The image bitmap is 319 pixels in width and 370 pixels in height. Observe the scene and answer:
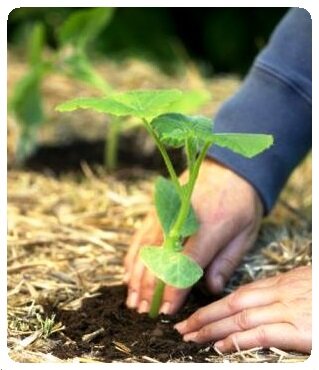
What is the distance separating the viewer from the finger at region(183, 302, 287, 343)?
1.13 metres

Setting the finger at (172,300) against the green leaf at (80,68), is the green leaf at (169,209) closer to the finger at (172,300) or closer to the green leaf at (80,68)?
the finger at (172,300)

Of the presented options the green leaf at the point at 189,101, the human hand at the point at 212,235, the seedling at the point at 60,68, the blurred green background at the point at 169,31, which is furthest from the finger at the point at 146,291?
the blurred green background at the point at 169,31

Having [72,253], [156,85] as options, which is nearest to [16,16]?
[156,85]

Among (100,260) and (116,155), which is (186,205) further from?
(116,155)

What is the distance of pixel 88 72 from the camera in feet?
6.03

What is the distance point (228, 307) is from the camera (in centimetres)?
118

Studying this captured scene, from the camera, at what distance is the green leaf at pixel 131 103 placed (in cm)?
104

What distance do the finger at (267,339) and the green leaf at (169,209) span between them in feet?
0.51

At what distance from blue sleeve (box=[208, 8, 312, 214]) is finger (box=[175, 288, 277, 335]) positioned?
26 cm

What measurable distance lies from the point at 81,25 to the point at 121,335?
0.86m

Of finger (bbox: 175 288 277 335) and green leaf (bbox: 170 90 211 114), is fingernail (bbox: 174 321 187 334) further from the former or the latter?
green leaf (bbox: 170 90 211 114)

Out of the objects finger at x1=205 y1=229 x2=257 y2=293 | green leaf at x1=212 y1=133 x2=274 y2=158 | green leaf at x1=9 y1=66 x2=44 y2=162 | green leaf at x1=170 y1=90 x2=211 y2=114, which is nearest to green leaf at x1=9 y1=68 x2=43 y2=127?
green leaf at x1=9 y1=66 x2=44 y2=162

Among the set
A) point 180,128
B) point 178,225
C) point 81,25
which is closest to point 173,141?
point 180,128
